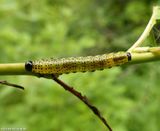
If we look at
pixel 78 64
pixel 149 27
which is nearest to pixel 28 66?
pixel 78 64

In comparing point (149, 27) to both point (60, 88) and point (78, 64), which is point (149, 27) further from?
point (60, 88)

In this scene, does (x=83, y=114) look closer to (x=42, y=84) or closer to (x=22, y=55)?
(x=42, y=84)

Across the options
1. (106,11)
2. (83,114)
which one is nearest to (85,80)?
(83,114)

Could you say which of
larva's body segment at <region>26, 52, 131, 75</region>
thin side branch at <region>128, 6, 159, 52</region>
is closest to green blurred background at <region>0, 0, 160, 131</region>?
thin side branch at <region>128, 6, 159, 52</region>

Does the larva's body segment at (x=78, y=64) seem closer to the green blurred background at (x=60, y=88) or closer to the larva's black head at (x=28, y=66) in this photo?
the larva's black head at (x=28, y=66)

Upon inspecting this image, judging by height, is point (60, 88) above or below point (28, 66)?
below

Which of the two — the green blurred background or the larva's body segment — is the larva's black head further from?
the green blurred background
